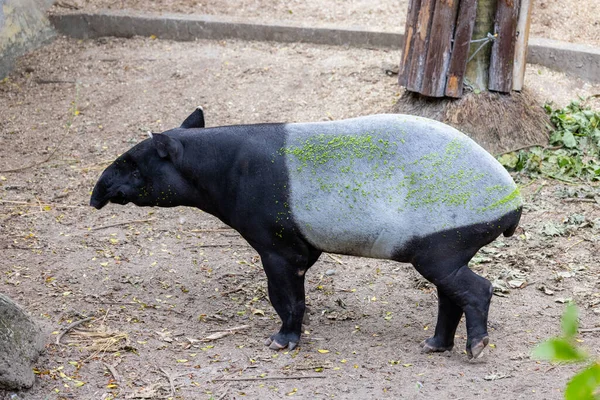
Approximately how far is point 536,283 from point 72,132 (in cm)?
541

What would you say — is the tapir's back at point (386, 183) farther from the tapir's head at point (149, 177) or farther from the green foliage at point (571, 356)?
the green foliage at point (571, 356)

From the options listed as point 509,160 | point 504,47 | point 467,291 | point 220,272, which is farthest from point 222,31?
point 467,291

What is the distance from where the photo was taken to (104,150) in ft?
27.5

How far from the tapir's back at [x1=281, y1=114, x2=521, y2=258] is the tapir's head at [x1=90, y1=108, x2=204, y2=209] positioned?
73 cm

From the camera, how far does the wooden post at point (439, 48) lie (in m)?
7.41

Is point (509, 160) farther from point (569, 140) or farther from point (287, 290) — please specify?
point (287, 290)

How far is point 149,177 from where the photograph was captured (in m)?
5.00

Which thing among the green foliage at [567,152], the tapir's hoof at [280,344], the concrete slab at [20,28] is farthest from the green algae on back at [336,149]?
the concrete slab at [20,28]

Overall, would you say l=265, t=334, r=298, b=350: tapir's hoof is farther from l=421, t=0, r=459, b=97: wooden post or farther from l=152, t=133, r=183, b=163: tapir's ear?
l=421, t=0, r=459, b=97: wooden post

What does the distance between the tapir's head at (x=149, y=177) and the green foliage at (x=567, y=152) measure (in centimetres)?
380

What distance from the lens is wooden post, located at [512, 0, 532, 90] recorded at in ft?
24.5

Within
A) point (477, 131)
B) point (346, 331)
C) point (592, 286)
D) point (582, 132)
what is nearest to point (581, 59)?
point (582, 132)

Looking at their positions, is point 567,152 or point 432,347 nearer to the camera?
point 432,347

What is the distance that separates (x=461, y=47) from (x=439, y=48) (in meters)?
0.21
